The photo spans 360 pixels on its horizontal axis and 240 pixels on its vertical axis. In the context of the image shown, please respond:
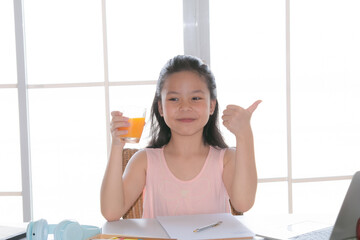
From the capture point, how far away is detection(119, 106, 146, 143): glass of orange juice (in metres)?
1.26

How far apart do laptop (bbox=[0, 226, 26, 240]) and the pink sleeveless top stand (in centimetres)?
55

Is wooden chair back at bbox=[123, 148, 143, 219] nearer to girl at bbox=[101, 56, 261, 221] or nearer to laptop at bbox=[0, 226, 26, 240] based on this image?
girl at bbox=[101, 56, 261, 221]

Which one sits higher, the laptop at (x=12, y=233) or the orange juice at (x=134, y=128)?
the orange juice at (x=134, y=128)

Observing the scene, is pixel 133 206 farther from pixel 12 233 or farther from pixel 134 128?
pixel 12 233

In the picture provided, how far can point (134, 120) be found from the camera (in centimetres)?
126

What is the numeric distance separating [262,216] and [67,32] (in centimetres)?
294

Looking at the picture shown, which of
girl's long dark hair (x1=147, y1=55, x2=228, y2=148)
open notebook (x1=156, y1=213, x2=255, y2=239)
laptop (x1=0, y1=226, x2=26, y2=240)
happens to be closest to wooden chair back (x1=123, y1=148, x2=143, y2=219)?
girl's long dark hair (x1=147, y1=55, x2=228, y2=148)

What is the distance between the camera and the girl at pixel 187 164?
1.37 meters

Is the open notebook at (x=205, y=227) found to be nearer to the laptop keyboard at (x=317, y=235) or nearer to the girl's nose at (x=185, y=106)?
the laptop keyboard at (x=317, y=235)

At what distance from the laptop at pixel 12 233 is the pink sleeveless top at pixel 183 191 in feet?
1.82

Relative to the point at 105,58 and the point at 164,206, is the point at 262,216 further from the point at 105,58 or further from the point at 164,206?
the point at 105,58

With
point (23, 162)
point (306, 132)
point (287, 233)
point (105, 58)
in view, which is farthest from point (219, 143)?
point (306, 132)

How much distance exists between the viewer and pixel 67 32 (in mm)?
3676

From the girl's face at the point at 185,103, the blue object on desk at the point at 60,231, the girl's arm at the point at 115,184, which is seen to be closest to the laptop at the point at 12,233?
the blue object on desk at the point at 60,231
